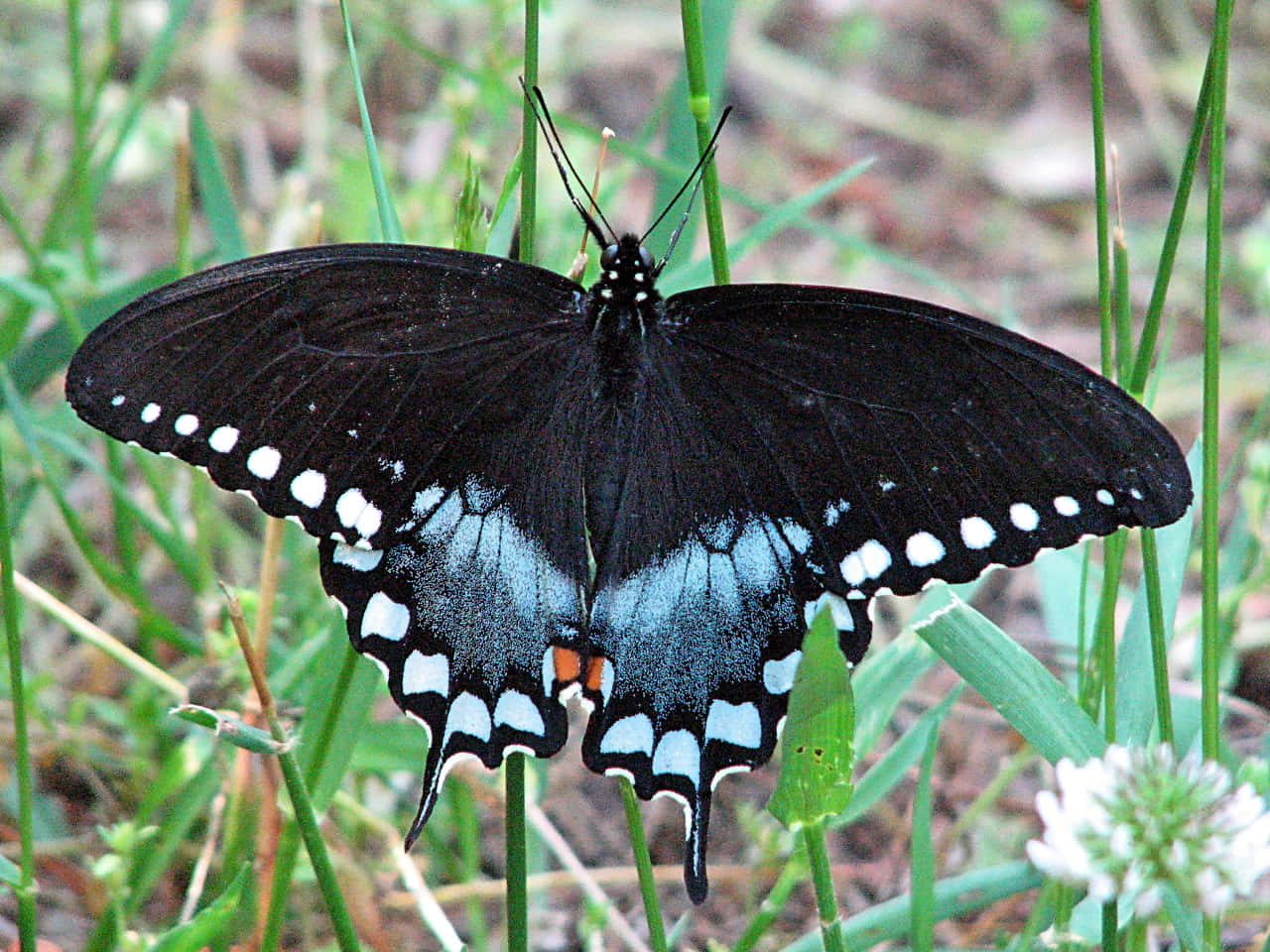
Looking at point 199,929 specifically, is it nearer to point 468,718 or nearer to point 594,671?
point 468,718

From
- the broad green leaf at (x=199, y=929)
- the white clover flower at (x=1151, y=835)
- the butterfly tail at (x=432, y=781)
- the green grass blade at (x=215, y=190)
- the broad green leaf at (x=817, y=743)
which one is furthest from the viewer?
the green grass blade at (x=215, y=190)

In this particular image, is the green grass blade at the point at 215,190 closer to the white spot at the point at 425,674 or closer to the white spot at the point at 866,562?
the white spot at the point at 425,674

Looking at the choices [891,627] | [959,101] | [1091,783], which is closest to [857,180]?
[959,101]

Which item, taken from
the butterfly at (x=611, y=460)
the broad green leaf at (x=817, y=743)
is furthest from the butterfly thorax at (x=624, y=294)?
the broad green leaf at (x=817, y=743)

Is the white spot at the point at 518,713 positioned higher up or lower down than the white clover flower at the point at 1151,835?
higher up

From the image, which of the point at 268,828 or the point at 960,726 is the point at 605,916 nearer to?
the point at 268,828

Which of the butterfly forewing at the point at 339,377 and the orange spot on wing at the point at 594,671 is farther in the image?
the orange spot on wing at the point at 594,671

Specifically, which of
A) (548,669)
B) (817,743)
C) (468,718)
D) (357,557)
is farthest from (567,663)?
(817,743)

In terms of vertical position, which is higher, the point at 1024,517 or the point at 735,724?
the point at 1024,517
